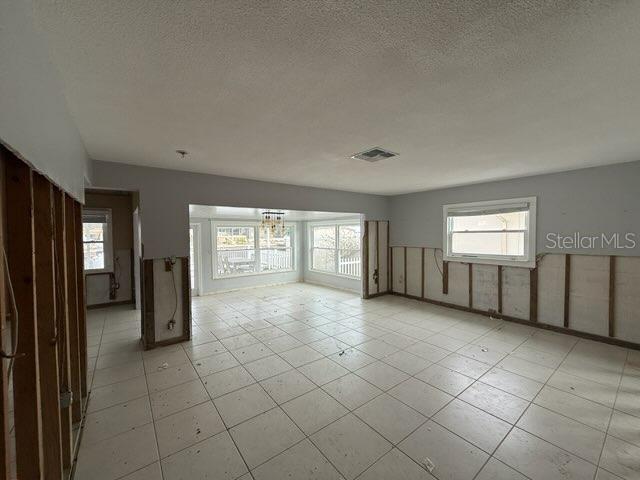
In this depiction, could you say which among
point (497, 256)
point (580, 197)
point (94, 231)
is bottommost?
point (497, 256)

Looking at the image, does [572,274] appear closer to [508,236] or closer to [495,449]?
[508,236]

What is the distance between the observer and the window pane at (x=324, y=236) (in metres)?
7.68

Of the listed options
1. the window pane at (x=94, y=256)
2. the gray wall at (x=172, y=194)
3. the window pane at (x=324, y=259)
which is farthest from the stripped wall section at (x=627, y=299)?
the window pane at (x=94, y=256)

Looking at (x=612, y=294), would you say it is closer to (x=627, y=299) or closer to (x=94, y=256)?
(x=627, y=299)

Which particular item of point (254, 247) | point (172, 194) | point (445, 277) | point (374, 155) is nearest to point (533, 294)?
point (445, 277)

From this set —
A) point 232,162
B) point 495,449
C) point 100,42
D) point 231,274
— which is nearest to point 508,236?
point 495,449

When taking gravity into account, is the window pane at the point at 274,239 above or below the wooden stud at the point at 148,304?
above

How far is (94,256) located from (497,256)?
789 cm

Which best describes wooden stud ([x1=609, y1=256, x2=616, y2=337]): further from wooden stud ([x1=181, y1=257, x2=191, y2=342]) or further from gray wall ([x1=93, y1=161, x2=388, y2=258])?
wooden stud ([x1=181, y1=257, x2=191, y2=342])

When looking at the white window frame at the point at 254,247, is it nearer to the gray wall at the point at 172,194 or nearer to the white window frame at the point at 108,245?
the white window frame at the point at 108,245

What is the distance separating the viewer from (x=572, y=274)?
392 centimetres

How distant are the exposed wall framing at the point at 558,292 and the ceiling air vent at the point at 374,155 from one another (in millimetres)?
3265

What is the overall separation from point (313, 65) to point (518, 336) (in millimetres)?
4573

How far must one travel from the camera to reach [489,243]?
481cm
